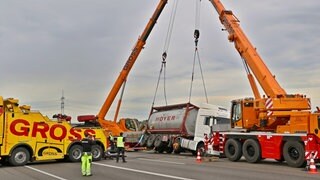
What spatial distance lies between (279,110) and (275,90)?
1.28 metres

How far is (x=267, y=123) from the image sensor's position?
66.2ft

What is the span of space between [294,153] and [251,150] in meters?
2.87

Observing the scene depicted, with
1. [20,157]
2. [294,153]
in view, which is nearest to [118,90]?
[20,157]

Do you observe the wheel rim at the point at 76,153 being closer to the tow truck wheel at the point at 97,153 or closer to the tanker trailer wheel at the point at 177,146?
the tow truck wheel at the point at 97,153

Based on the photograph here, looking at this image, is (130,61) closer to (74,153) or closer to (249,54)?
(249,54)

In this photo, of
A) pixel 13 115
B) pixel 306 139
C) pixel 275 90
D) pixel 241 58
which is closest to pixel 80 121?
pixel 13 115

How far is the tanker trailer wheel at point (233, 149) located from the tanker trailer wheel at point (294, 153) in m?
3.20

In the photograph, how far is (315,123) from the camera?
1786cm

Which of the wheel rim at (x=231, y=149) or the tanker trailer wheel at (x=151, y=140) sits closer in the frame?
the wheel rim at (x=231, y=149)

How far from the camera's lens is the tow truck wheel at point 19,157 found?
1912cm

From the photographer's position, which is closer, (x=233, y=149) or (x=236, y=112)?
(x=233, y=149)

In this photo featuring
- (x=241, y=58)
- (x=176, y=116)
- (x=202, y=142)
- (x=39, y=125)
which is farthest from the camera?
(x=176, y=116)

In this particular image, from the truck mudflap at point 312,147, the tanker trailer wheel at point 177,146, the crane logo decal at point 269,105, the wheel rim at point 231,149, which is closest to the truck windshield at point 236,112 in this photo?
the wheel rim at point 231,149

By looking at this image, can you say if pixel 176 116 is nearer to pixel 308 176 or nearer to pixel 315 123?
pixel 315 123
